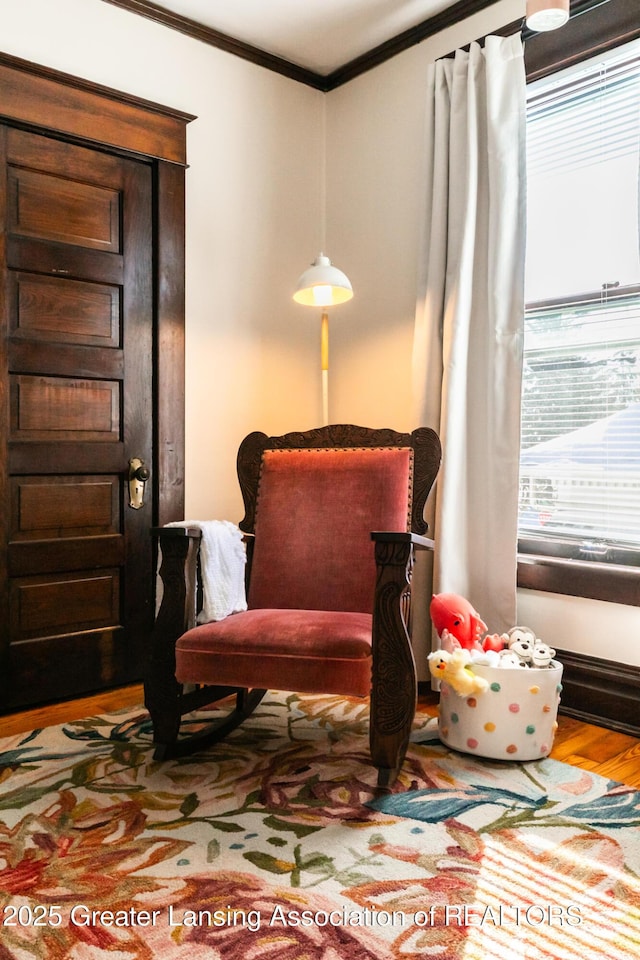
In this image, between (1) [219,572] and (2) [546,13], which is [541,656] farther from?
(2) [546,13]

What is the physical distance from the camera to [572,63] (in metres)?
2.62

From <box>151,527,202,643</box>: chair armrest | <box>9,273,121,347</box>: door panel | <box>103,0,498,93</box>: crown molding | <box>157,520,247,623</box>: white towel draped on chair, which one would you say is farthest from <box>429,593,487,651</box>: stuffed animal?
<box>103,0,498,93</box>: crown molding

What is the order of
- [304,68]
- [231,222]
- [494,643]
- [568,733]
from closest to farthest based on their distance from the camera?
[494,643] → [568,733] → [231,222] → [304,68]

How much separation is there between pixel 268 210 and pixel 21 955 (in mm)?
2909

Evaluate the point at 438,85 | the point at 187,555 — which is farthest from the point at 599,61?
the point at 187,555

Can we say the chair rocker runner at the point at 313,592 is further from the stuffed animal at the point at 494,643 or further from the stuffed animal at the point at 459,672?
the stuffed animal at the point at 494,643

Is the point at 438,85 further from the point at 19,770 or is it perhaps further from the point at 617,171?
the point at 19,770

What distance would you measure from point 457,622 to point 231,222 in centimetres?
196

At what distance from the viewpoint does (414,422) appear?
9.54 ft

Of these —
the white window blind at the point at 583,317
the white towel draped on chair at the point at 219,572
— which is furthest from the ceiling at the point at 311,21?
the white towel draped on chair at the point at 219,572

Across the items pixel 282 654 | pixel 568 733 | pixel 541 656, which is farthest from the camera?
pixel 568 733

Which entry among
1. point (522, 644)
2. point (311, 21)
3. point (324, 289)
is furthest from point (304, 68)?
point (522, 644)

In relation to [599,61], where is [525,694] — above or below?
below

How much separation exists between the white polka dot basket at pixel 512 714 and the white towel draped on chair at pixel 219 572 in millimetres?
739
